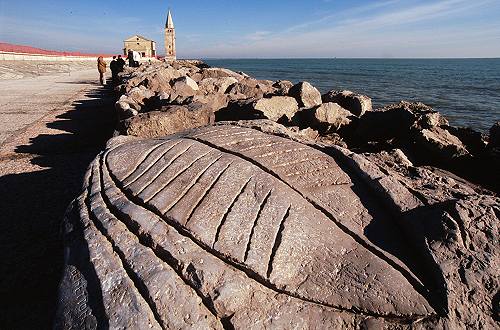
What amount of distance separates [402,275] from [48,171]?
5.21 metres

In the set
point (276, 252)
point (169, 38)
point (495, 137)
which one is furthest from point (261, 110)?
point (169, 38)

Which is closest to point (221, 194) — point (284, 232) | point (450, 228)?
point (284, 232)

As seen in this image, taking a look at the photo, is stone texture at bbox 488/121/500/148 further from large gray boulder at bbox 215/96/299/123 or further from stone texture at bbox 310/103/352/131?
large gray boulder at bbox 215/96/299/123

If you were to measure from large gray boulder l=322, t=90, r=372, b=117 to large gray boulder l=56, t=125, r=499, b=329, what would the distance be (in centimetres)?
444

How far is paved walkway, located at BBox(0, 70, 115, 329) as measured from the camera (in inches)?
109

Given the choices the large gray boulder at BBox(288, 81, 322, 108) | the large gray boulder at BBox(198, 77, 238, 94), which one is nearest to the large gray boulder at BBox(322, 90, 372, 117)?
the large gray boulder at BBox(288, 81, 322, 108)

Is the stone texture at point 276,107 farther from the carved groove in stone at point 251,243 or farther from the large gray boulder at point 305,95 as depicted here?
the carved groove in stone at point 251,243

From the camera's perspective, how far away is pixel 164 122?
517 centimetres

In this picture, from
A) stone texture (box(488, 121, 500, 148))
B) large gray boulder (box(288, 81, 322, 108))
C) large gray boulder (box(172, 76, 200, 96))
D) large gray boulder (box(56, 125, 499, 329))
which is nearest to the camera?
large gray boulder (box(56, 125, 499, 329))

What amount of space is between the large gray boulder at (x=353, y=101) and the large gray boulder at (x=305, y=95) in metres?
0.44

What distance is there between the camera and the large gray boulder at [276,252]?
1.93m

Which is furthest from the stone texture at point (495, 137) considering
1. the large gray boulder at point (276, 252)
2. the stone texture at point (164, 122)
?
the stone texture at point (164, 122)

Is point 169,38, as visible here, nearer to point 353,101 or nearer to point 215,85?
point 215,85

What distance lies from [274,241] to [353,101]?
18.8 feet
